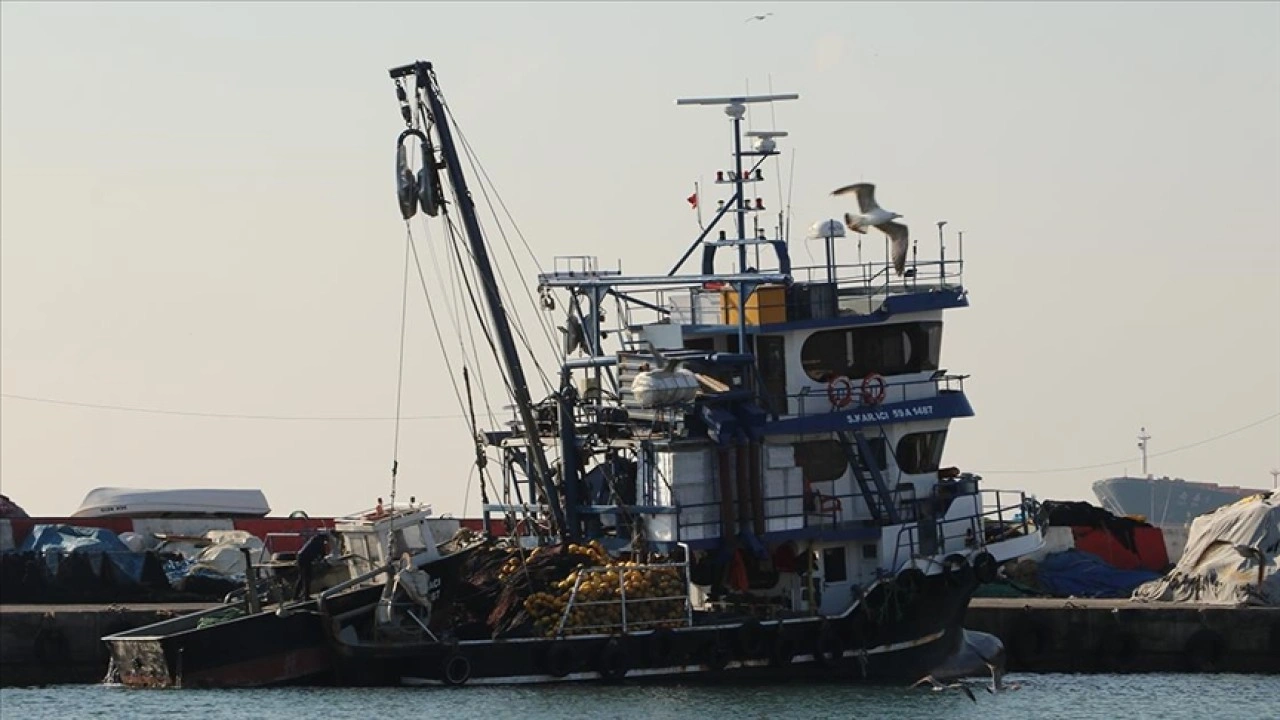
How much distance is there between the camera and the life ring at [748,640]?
38719 millimetres

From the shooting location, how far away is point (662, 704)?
37094 millimetres

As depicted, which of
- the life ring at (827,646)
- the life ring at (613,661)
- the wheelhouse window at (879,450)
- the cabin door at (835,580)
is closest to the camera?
the life ring at (613,661)

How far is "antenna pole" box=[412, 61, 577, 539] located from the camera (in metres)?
40.5

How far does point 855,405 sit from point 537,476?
4674mm

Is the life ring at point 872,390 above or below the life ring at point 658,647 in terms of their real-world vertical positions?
above

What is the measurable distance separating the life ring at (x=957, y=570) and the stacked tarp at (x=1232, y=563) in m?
6.51

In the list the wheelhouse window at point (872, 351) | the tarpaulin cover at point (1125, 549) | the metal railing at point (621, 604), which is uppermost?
the wheelhouse window at point (872, 351)

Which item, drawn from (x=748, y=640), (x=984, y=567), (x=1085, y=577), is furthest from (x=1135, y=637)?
(x=748, y=640)

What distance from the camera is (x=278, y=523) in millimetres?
55844

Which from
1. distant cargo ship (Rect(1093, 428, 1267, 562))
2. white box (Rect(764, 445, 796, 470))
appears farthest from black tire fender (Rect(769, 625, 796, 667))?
distant cargo ship (Rect(1093, 428, 1267, 562))

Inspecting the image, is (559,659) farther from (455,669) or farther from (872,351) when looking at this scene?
(872,351)

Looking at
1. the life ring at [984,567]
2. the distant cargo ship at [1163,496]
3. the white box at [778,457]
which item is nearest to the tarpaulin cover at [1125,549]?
the life ring at [984,567]

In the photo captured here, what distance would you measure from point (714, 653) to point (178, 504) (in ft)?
78.7

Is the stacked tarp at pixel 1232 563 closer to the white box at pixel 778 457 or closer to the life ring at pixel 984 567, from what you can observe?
the life ring at pixel 984 567
